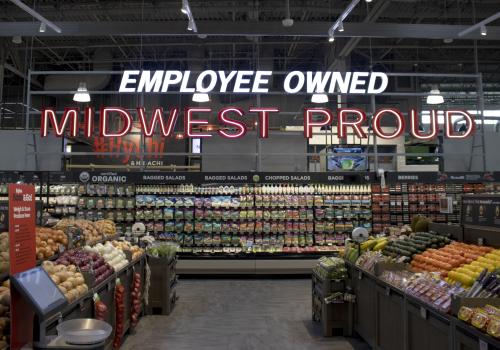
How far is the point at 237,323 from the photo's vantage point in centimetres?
698

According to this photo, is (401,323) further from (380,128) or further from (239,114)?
(239,114)

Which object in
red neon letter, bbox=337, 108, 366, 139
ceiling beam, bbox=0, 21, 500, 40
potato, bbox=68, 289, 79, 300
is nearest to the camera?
potato, bbox=68, 289, 79, 300

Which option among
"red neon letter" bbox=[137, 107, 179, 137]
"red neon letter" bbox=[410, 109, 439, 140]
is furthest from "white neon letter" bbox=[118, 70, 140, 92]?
"red neon letter" bbox=[410, 109, 439, 140]

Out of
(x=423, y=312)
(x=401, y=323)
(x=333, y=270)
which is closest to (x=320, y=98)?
(x=333, y=270)

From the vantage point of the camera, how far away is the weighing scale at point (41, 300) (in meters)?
2.53

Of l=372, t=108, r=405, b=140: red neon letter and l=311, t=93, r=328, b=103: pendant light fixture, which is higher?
l=311, t=93, r=328, b=103: pendant light fixture

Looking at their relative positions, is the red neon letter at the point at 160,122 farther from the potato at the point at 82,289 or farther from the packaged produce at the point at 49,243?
the potato at the point at 82,289

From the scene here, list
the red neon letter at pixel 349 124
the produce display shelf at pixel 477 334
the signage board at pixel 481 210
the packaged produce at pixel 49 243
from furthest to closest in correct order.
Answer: the red neon letter at pixel 349 124 < the signage board at pixel 481 210 < the packaged produce at pixel 49 243 < the produce display shelf at pixel 477 334

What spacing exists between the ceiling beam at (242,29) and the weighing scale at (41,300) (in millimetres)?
7673

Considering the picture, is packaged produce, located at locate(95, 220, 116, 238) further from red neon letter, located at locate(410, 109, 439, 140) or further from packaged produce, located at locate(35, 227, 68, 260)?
red neon letter, located at locate(410, 109, 439, 140)

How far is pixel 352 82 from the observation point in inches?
464

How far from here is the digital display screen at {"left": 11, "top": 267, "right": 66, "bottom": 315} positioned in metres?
2.57

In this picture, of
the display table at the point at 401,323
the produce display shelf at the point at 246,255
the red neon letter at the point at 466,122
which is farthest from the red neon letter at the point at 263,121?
the display table at the point at 401,323

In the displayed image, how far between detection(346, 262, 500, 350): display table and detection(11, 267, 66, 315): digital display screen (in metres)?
2.83
